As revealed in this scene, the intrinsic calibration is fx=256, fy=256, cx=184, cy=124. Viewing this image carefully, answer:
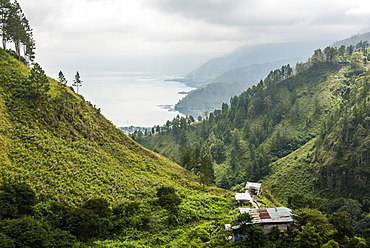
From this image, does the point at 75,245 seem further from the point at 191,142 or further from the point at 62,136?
the point at 191,142

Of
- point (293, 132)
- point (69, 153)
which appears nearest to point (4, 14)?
point (69, 153)

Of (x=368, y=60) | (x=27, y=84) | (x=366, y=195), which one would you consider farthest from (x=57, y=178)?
(x=368, y=60)

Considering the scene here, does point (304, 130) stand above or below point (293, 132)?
above

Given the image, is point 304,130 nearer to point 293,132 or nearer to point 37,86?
point 293,132

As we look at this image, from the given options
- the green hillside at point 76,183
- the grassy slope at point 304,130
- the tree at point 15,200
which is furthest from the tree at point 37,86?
the grassy slope at point 304,130

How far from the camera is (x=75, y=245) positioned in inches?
890

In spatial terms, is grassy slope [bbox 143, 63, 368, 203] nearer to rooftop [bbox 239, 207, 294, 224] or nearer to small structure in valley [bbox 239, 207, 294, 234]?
rooftop [bbox 239, 207, 294, 224]

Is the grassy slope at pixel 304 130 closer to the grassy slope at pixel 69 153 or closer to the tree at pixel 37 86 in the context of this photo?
the grassy slope at pixel 69 153

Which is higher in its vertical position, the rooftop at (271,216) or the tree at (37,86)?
the tree at (37,86)

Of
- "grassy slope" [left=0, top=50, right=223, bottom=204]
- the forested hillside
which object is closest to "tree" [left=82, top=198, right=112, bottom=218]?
"grassy slope" [left=0, top=50, right=223, bottom=204]

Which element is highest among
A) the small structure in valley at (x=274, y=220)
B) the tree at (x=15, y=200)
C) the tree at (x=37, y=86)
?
the tree at (x=37, y=86)

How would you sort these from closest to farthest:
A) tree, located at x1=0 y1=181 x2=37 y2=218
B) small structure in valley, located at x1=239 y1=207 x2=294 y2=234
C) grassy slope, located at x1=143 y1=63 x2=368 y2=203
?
tree, located at x1=0 y1=181 x2=37 y2=218, small structure in valley, located at x1=239 y1=207 x2=294 y2=234, grassy slope, located at x1=143 y1=63 x2=368 y2=203

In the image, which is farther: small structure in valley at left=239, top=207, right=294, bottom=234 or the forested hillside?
the forested hillside

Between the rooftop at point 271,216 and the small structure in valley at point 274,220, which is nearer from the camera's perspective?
the small structure in valley at point 274,220
